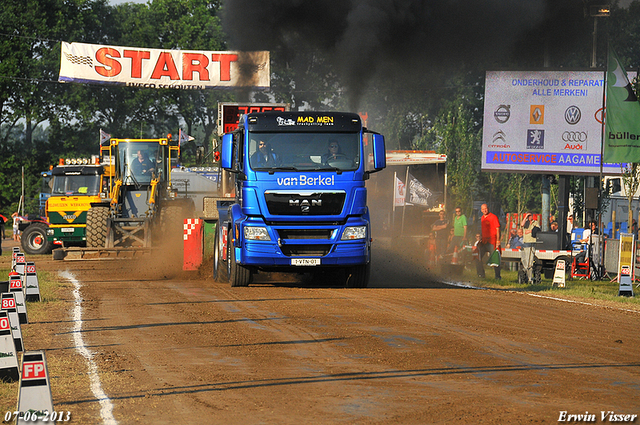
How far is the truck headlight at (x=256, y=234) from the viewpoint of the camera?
14.8 m

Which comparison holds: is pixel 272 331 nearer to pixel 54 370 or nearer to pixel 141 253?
pixel 54 370

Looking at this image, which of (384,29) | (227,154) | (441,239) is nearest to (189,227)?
(227,154)

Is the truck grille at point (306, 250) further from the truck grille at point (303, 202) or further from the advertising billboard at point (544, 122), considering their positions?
the advertising billboard at point (544, 122)

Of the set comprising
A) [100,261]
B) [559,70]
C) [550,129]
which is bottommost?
[100,261]

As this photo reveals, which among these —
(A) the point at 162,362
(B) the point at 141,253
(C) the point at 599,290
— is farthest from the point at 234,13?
(A) the point at 162,362

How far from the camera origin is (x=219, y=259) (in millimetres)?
17234

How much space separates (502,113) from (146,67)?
15.7 meters

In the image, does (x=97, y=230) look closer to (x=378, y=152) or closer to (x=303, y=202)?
(x=303, y=202)

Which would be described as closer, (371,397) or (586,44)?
(371,397)

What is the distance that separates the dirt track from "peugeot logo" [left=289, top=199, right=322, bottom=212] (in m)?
1.56

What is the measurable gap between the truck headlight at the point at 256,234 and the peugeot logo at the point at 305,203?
2.23ft

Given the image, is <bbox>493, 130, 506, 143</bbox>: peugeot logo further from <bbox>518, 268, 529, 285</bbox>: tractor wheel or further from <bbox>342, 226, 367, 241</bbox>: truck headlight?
<bbox>342, 226, 367, 241</bbox>: truck headlight

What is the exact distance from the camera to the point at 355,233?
1508 centimetres

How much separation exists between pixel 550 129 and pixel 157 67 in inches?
Answer: 671
